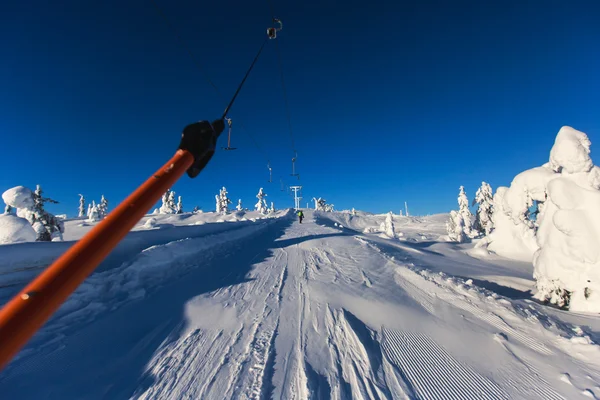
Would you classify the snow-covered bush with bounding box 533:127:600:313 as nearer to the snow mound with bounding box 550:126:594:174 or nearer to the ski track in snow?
the snow mound with bounding box 550:126:594:174

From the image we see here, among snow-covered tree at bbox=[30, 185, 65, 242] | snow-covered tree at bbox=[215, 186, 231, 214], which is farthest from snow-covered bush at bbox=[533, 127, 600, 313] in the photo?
snow-covered tree at bbox=[215, 186, 231, 214]

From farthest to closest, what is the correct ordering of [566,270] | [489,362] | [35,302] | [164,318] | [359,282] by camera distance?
[566,270] < [359,282] < [164,318] < [489,362] < [35,302]

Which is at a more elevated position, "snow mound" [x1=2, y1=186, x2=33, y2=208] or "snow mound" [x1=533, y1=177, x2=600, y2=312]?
"snow mound" [x1=2, y1=186, x2=33, y2=208]

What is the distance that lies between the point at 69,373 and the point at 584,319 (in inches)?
388

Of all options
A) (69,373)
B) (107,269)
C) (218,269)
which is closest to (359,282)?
(218,269)

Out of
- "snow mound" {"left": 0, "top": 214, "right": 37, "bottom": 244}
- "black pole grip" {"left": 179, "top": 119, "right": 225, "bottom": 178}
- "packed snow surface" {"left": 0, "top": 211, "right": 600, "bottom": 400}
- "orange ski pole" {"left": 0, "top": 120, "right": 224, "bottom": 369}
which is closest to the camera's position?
"orange ski pole" {"left": 0, "top": 120, "right": 224, "bottom": 369}

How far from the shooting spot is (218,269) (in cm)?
849

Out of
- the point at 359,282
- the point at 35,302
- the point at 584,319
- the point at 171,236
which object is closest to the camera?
the point at 35,302

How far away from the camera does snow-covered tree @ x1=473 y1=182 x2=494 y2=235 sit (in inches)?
1800

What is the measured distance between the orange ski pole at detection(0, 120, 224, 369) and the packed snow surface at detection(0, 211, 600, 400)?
106 inches

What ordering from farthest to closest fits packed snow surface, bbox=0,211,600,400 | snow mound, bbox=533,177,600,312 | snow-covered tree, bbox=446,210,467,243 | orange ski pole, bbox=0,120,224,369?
snow-covered tree, bbox=446,210,467,243 → snow mound, bbox=533,177,600,312 → packed snow surface, bbox=0,211,600,400 → orange ski pole, bbox=0,120,224,369

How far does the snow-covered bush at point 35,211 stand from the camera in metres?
17.7

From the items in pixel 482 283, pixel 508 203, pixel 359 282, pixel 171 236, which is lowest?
pixel 482 283

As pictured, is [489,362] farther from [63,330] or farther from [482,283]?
[482,283]
